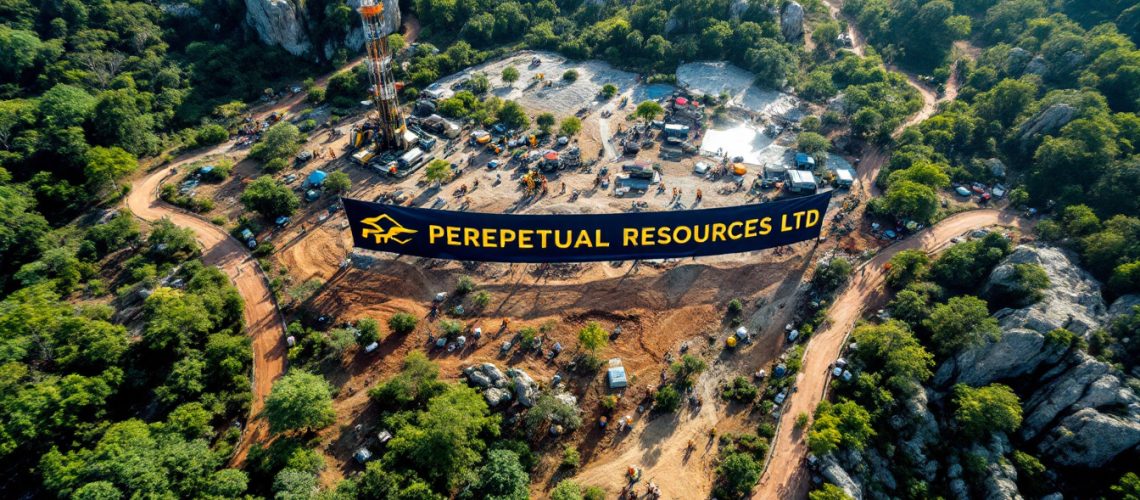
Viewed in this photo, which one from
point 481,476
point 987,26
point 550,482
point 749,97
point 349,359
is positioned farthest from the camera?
point 987,26

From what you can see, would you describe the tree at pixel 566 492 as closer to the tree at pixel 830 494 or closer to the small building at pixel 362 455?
the small building at pixel 362 455

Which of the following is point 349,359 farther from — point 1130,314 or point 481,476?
point 1130,314

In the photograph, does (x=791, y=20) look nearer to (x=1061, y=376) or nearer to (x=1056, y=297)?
(x=1056, y=297)

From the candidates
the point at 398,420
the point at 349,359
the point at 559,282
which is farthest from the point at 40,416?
the point at 559,282

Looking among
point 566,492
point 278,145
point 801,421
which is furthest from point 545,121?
point 566,492

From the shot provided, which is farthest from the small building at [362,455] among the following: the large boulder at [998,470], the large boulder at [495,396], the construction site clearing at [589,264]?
the large boulder at [998,470]

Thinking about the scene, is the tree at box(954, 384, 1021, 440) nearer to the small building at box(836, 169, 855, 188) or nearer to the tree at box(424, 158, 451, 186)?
the small building at box(836, 169, 855, 188)
